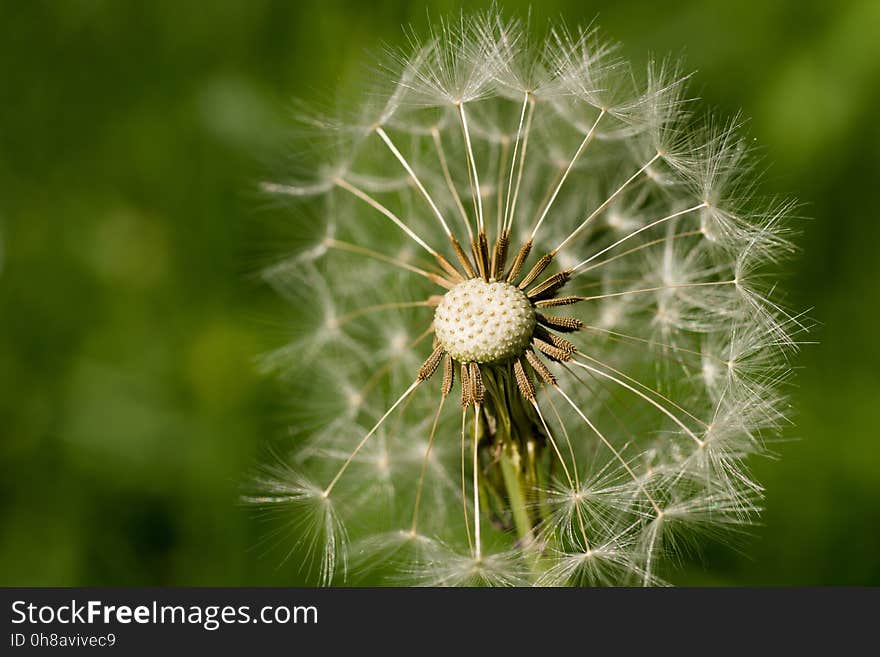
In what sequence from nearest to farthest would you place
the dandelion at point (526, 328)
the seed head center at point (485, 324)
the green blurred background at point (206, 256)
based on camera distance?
1. the seed head center at point (485, 324)
2. the dandelion at point (526, 328)
3. the green blurred background at point (206, 256)

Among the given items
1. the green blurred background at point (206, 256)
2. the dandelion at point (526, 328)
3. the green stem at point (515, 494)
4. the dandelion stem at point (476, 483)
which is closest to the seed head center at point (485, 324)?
the dandelion at point (526, 328)

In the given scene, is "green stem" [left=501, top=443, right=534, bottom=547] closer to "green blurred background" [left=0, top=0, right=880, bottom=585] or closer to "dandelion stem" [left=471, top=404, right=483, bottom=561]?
"dandelion stem" [left=471, top=404, right=483, bottom=561]

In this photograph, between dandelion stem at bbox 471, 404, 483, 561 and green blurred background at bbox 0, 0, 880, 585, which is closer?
dandelion stem at bbox 471, 404, 483, 561

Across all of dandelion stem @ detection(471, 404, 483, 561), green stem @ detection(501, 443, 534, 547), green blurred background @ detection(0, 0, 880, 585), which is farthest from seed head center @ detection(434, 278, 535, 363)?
green blurred background @ detection(0, 0, 880, 585)

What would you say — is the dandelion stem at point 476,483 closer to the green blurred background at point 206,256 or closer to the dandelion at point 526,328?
the dandelion at point 526,328

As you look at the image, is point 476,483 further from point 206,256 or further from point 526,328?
point 206,256

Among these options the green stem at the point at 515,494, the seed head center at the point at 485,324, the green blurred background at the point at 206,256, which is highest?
the green blurred background at the point at 206,256

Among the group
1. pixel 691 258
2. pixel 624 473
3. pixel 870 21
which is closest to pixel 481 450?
pixel 624 473

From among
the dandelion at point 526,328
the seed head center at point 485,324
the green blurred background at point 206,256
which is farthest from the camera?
the green blurred background at point 206,256
